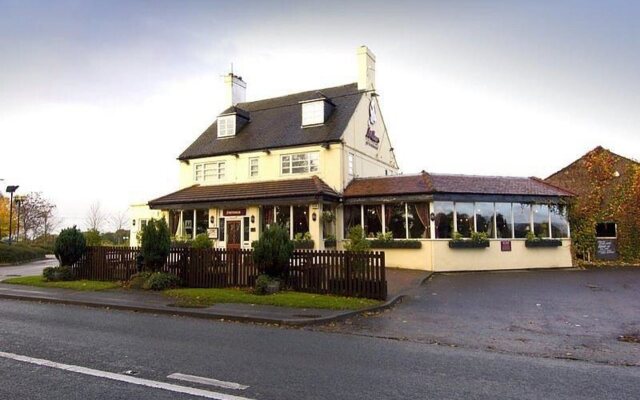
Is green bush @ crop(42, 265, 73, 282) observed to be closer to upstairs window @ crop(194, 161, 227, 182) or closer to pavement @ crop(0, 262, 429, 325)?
pavement @ crop(0, 262, 429, 325)

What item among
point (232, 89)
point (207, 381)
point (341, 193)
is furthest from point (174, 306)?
point (232, 89)

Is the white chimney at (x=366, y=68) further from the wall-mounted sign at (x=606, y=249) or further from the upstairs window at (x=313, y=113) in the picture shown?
the wall-mounted sign at (x=606, y=249)

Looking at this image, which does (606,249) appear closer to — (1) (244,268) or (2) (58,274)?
(1) (244,268)

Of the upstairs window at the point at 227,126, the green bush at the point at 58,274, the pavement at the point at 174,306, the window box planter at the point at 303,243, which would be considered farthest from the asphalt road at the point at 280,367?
the upstairs window at the point at 227,126

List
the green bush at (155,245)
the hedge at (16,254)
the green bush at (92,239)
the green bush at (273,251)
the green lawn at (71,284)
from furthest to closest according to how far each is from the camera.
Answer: the hedge at (16,254) < the green bush at (92,239) < the green bush at (155,245) < the green lawn at (71,284) < the green bush at (273,251)

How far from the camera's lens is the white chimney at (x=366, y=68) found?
27.6m

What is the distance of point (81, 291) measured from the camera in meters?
14.2

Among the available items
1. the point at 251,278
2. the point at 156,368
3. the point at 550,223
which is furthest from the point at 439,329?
the point at 550,223

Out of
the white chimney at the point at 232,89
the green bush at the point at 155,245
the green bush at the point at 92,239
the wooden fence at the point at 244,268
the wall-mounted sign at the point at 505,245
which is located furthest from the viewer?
the white chimney at the point at 232,89

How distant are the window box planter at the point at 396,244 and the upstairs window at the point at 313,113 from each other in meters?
8.15

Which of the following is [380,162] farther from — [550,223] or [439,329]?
[439,329]

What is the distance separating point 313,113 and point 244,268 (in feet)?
47.7

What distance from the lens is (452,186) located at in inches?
864

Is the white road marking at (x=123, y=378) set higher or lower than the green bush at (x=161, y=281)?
lower
